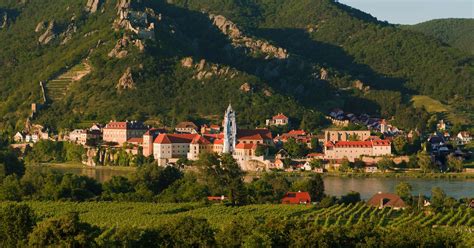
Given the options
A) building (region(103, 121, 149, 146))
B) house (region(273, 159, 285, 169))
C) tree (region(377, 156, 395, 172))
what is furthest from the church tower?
tree (region(377, 156, 395, 172))

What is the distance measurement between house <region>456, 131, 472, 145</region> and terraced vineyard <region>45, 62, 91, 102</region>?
43.4 metres

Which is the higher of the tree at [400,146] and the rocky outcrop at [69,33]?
the rocky outcrop at [69,33]

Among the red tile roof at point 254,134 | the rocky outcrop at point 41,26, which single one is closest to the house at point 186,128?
the red tile roof at point 254,134

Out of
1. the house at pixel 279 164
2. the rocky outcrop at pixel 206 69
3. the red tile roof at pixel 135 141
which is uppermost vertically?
the rocky outcrop at pixel 206 69

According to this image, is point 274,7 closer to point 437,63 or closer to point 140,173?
point 437,63

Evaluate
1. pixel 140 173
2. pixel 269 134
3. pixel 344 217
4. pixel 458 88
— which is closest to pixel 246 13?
pixel 458 88

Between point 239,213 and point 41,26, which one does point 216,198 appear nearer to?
point 239,213

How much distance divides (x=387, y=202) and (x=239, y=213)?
9689 mm

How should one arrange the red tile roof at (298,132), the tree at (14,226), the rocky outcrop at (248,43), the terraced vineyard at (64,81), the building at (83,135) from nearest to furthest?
the tree at (14,226), the building at (83,135), the red tile roof at (298,132), the terraced vineyard at (64,81), the rocky outcrop at (248,43)

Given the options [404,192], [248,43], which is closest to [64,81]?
[248,43]

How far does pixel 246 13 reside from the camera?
173m

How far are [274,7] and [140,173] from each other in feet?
400

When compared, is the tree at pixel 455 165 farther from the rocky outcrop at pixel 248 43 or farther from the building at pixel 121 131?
the rocky outcrop at pixel 248 43

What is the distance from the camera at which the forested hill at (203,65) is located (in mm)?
109875
